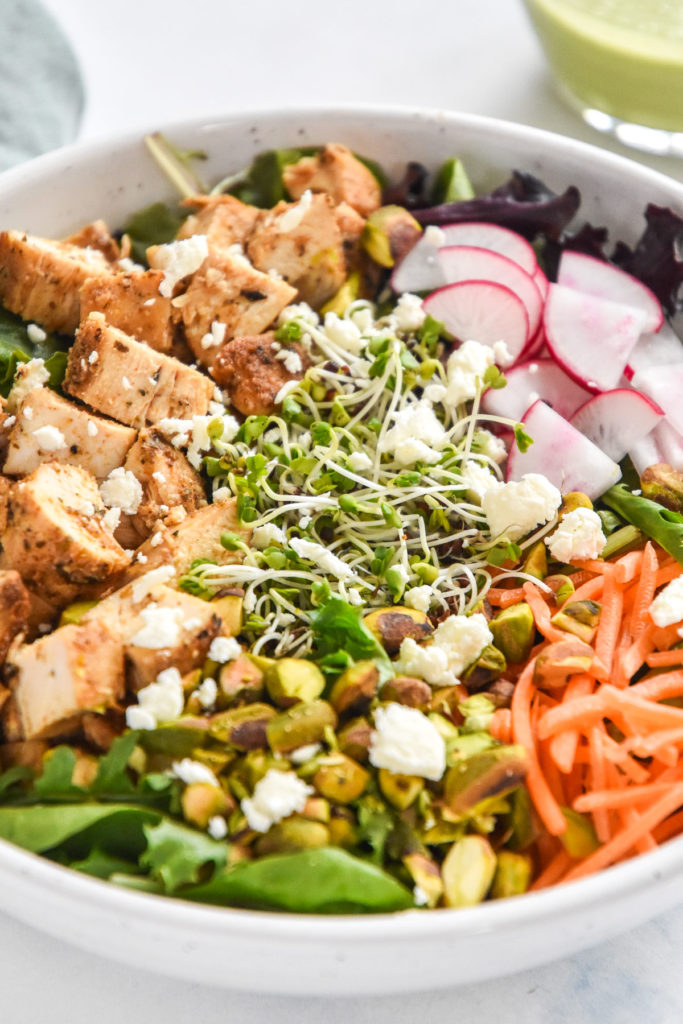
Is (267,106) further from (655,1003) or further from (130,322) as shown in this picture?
(655,1003)

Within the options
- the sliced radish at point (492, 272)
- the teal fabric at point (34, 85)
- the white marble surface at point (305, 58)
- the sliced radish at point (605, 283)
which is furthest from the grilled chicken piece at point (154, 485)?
the teal fabric at point (34, 85)

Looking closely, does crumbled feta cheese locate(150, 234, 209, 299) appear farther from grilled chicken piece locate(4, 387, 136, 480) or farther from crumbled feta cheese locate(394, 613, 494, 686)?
crumbled feta cheese locate(394, 613, 494, 686)

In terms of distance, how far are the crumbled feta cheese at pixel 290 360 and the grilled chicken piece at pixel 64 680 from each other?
96 cm

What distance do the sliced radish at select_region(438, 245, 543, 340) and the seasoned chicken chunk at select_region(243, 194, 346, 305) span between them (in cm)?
33

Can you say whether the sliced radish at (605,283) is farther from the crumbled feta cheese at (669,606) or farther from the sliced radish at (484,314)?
the crumbled feta cheese at (669,606)

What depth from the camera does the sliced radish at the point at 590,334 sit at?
9.37 ft

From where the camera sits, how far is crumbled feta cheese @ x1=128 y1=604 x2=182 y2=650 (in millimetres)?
2084

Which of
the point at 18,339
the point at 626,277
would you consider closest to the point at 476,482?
the point at 626,277

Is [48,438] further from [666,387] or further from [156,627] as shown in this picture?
[666,387]

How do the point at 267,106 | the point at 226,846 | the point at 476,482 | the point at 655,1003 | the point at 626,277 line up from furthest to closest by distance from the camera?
the point at 267,106 < the point at 626,277 < the point at 476,482 < the point at 655,1003 < the point at 226,846

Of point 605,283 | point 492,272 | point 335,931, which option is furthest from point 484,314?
point 335,931

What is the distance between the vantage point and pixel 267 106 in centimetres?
326

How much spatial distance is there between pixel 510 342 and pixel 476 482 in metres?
0.58

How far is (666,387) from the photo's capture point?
2785 millimetres
